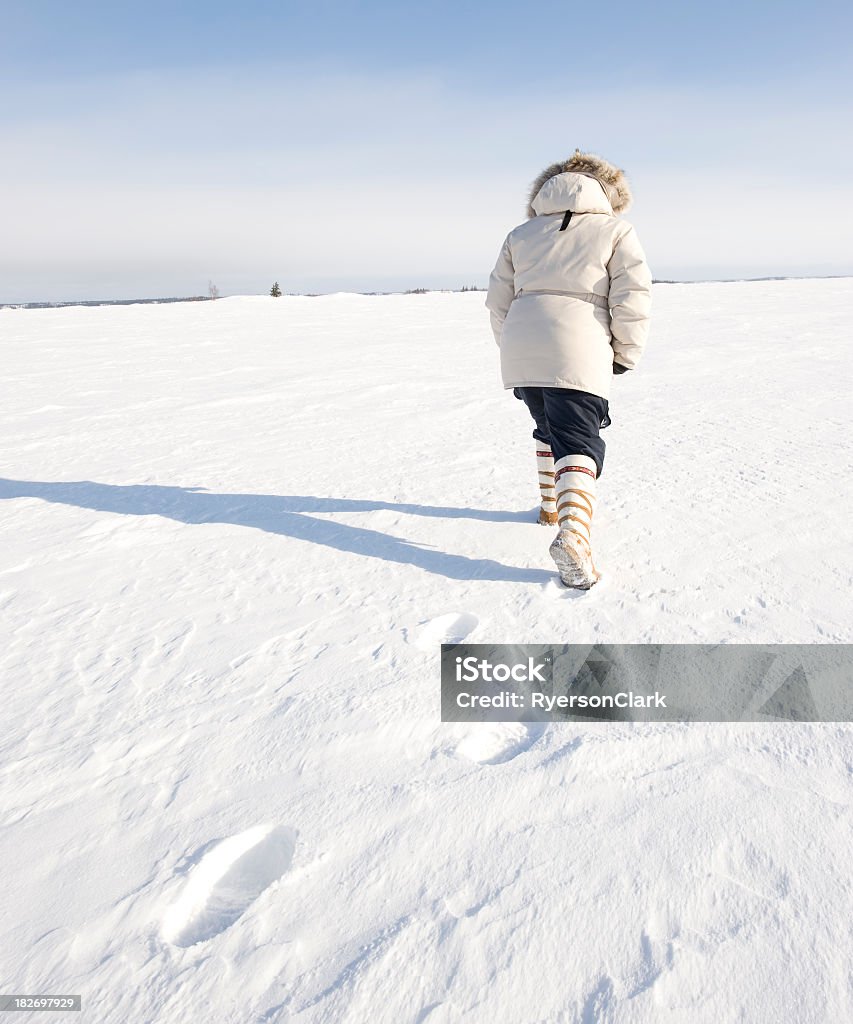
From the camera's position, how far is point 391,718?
1.67 m

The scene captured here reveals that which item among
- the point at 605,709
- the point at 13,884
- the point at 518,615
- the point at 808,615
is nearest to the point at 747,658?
the point at 808,615

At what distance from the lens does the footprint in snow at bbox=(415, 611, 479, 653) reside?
203 centimetres

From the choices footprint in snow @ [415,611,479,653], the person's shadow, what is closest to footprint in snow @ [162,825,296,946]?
footprint in snow @ [415,611,479,653]

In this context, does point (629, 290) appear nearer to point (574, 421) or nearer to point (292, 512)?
point (574, 421)

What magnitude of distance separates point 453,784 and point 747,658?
0.94m

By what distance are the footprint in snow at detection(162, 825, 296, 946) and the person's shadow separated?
1.23m

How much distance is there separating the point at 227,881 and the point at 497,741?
2.20 feet

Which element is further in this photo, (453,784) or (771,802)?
(453,784)

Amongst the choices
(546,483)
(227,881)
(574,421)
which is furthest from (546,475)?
(227,881)

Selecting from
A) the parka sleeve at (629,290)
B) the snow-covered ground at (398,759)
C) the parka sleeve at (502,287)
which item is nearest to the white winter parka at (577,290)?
the parka sleeve at (629,290)

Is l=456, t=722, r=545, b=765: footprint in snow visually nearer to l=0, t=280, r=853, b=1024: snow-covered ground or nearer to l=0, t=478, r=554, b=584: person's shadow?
l=0, t=280, r=853, b=1024: snow-covered ground

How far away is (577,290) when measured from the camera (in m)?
2.41

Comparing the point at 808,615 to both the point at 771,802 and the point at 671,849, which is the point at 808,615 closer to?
the point at 771,802

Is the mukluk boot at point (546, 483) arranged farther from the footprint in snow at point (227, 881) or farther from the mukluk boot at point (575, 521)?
the footprint in snow at point (227, 881)
